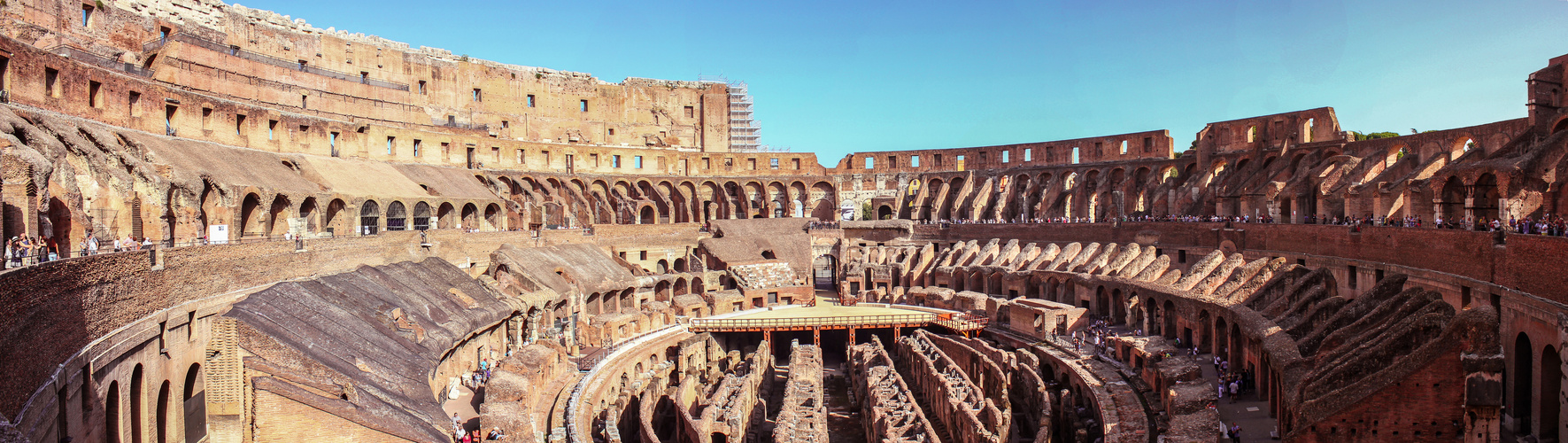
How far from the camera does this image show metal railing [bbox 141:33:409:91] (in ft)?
115

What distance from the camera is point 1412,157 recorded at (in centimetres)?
2986

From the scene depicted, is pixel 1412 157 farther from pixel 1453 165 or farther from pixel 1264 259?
pixel 1264 259

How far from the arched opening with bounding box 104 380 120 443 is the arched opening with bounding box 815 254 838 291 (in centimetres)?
3476

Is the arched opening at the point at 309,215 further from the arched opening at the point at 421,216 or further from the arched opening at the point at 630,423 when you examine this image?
the arched opening at the point at 630,423

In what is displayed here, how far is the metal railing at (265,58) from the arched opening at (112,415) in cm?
2607

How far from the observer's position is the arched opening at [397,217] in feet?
117

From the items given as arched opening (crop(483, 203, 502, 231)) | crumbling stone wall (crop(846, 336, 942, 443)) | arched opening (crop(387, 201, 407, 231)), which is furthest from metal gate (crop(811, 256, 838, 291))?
arched opening (crop(387, 201, 407, 231))

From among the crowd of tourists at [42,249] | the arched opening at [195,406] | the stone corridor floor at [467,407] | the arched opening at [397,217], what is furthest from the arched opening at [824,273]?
the crowd of tourists at [42,249]

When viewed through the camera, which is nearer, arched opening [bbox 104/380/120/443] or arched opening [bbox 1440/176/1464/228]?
arched opening [bbox 104/380/120/443]

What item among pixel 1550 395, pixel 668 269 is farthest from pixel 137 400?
pixel 668 269

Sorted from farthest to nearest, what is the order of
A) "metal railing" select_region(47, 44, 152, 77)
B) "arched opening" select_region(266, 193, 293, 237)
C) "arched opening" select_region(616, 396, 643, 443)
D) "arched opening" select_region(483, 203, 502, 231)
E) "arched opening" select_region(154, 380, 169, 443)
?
"arched opening" select_region(483, 203, 502, 231)
"arched opening" select_region(266, 193, 293, 237)
"metal railing" select_region(47, 44, 152, 77)
"arched opening" select_region(616, 396, 643, 443)
"arched opening" select_region(154, 380, 169, 443)

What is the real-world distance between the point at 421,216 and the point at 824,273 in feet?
91.2

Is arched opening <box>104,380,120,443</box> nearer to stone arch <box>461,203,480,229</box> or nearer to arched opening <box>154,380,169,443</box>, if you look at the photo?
arched opening <box>154,380,169,443</box>

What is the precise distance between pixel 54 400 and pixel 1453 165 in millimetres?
32862
